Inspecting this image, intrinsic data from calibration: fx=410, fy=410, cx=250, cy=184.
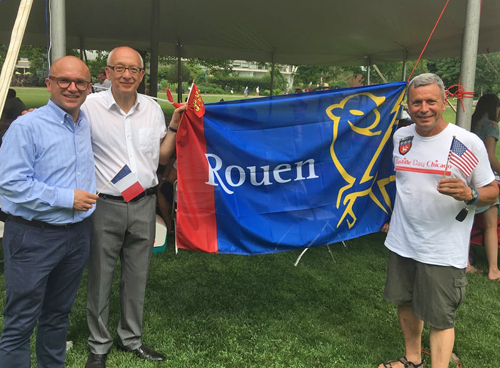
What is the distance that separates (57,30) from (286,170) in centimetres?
178

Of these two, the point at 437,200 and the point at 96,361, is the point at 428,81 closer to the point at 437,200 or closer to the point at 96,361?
the point at 437,200

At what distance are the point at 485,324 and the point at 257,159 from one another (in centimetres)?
243

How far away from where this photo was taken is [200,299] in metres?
3.74

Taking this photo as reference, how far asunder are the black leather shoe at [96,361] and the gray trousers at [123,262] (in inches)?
1.0

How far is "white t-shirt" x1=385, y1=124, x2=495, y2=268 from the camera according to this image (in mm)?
2260

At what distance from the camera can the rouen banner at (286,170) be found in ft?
9.46

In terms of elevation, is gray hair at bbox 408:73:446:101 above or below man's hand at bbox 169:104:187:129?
above

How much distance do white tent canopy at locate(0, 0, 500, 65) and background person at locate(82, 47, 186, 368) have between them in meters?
4.69

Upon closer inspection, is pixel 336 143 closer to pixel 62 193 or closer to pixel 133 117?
pixel 133 117

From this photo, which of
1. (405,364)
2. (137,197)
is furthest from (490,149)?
(137,197)

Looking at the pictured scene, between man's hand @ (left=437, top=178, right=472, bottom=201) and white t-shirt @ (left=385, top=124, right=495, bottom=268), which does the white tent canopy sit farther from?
man's hand @ (left=437, top=178, right=472, bottom=201)

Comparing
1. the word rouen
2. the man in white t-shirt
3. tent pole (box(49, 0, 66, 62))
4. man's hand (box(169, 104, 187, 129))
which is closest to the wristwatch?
the man in white t-shirt

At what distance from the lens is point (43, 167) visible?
2.03 meters

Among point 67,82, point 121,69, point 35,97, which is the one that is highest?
point 35,97
